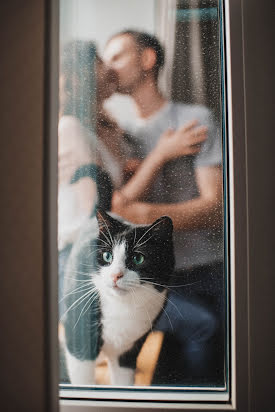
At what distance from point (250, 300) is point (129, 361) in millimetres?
305

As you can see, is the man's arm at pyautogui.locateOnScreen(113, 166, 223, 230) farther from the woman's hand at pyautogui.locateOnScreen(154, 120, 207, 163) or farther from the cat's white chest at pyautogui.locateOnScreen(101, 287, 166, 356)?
the cat's white chest at pyautogui.locateOnScreen(101, 287, 166, 356)

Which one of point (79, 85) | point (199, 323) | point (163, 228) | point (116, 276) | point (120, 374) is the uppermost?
point (79, 85)

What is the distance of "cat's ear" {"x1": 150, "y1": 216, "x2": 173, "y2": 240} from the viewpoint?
0.74 meters

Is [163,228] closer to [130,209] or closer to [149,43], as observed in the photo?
[130,209]

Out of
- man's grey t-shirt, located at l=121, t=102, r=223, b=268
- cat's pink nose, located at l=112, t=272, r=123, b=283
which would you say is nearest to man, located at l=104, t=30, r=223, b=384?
man's grey t-shirt, located at l=121, t=102, r=223, b=268

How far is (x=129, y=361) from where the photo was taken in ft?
2.42

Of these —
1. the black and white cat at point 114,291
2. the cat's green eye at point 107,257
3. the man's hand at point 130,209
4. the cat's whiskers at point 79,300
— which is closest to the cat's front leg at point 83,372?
the black and white cat at point 114,291

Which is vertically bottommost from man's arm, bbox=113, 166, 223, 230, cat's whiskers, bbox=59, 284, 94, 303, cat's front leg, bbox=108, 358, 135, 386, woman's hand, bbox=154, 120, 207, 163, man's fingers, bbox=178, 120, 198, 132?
cat's front leg, bbox=108, 358, 135, 386

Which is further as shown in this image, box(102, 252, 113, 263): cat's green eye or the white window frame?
box(102, 252, 113, 263): cat's green eye

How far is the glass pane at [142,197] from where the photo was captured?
28.8 inches

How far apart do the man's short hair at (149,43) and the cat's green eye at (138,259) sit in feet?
1.35

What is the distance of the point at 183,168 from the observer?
0.74 metres

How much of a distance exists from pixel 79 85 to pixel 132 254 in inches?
16.2

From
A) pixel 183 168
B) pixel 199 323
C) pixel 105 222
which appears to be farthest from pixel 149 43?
pixel 199 323
